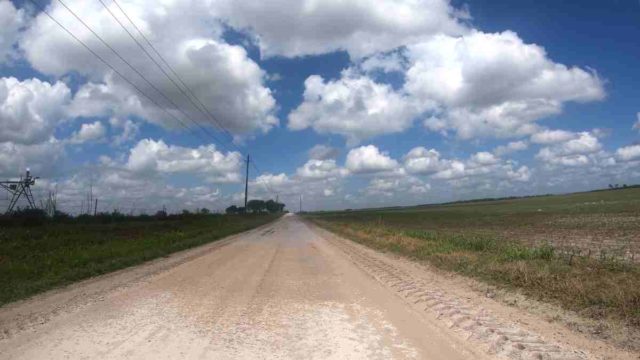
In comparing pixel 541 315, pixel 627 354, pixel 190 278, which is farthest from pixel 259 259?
pixel 627 354

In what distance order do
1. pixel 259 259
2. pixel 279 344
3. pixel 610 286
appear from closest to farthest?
pixel 279 344
pixel 610 286
pixel 259 259

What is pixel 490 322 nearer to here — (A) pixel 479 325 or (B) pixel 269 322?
(A) pixel 479 325

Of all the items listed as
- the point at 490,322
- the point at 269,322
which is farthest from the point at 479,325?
the point at 269,322

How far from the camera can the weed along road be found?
237 inches

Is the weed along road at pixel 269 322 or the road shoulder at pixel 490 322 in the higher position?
the weed along road at pixel 269 322

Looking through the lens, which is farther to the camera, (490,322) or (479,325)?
(490,322)

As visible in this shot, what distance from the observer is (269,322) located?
7.55m

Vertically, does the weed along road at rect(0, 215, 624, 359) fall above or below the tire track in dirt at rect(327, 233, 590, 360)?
above

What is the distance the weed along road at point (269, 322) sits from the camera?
6008 millimetres

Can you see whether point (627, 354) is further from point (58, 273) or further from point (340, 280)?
point (58, 273)

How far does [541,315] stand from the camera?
806 centimetres

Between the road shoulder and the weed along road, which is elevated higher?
the weed along road

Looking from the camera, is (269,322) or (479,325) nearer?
(479,325)

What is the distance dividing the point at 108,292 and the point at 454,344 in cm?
752
